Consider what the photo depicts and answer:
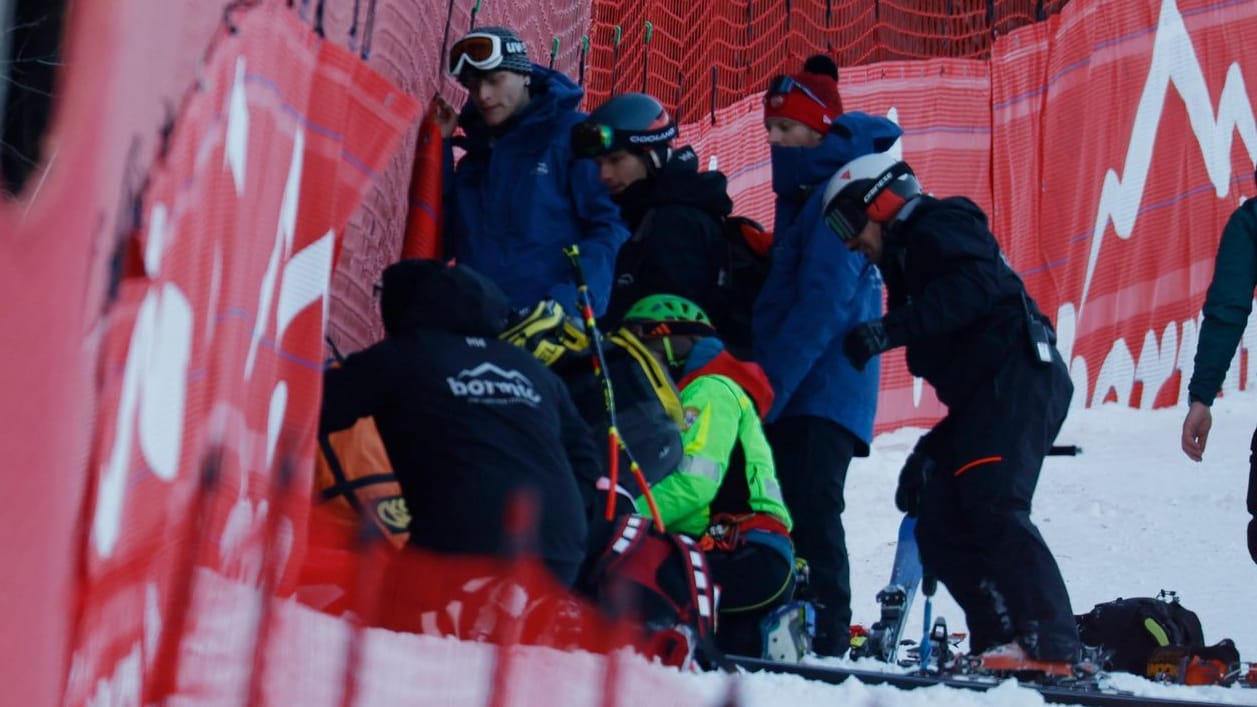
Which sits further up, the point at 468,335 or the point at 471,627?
the point at 468,335

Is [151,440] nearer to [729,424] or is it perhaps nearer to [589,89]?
[729,424]

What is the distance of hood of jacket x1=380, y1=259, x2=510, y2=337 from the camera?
3768 mm

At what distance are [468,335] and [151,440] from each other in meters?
1.76

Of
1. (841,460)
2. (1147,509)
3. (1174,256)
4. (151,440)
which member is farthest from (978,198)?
(151,440)

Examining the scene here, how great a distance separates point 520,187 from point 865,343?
1.16 meters

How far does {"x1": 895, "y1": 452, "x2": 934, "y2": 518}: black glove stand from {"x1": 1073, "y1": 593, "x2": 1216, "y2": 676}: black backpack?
2.26ft

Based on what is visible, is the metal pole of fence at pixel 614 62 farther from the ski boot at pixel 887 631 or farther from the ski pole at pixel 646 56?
the ski boot at pixel 887 631

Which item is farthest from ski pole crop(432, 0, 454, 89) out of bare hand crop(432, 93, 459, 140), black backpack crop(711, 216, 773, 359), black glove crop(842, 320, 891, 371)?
black glove crop(842, 320, 891, 371)

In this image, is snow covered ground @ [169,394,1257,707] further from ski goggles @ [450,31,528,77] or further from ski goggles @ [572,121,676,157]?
ski goggles @ [450,31,528,77]

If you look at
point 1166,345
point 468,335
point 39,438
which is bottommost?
point 39,438

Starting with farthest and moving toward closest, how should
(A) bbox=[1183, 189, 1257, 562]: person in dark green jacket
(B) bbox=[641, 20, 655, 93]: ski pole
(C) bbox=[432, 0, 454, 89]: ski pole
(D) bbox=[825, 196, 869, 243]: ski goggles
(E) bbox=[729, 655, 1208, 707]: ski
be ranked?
(B) bbox=[641, 20, 655, 93]: ski pole
(C) bbox=[432, 0, 454, 89]: ski pole
(D) bbox=[825, 196, 869, 243]: ski goggles
(A) bbox=[1183, 189, 1257, 562]: person in dark green jacket
(E) bbox=[729, 655, 1208, 707]: ski

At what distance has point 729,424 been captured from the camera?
483 cm

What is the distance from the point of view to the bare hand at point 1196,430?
4.87 meters

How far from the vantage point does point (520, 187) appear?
5.25 metres
